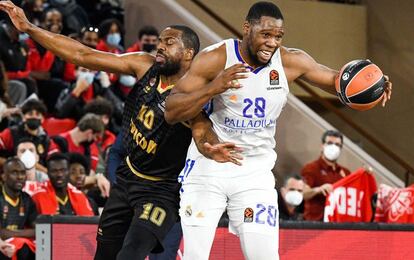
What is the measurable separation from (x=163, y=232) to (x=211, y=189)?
465mm

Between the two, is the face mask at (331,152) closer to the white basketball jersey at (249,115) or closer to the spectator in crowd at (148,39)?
the spectator in crowd at (148,39)

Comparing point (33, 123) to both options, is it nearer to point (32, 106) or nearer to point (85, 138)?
point (32, 106)

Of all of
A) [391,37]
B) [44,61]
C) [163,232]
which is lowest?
[163,232]

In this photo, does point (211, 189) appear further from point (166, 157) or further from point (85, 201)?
point (85, 201)

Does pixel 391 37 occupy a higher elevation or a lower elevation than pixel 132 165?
higher

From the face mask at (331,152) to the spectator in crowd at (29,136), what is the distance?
2.86m

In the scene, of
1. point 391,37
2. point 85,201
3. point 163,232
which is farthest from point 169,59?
point 391,37

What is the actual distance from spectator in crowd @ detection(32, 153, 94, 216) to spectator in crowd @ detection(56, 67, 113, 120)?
2245 millimetres

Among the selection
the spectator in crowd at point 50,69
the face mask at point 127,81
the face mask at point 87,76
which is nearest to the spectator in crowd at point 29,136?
→ the face mask at point 87,76

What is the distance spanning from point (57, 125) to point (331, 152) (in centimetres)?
307

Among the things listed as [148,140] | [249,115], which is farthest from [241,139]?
[148,140]

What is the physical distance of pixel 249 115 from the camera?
607 cm

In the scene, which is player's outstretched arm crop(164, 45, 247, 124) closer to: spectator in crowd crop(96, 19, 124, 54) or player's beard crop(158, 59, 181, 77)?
player's beard crop(158, 59, 181, 77)

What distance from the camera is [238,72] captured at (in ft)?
18.5
